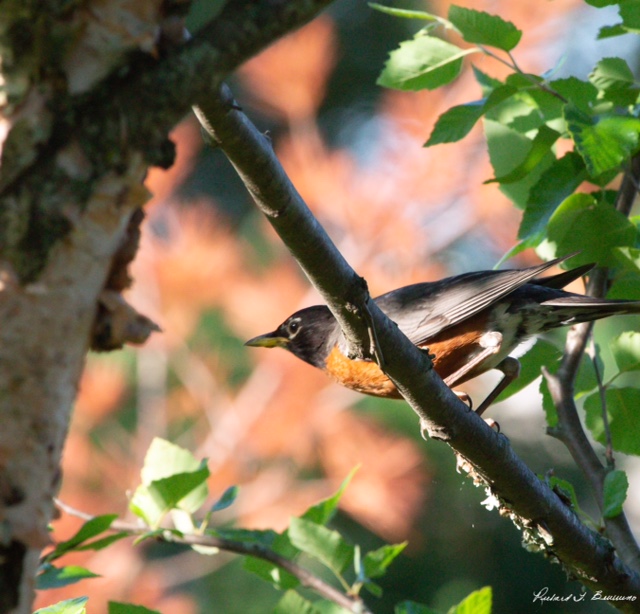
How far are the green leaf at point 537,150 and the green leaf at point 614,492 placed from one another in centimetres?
77

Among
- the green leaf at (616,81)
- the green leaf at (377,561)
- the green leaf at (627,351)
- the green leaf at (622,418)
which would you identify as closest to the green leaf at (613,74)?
the green leaf at (616,81)

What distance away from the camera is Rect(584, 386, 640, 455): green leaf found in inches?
81.0

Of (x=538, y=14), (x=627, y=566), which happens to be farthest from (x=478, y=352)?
(x=538, y=14)

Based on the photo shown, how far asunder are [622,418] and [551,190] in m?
0.64

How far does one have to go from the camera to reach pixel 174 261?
423 cm

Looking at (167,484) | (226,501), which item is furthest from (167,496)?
(226,501)

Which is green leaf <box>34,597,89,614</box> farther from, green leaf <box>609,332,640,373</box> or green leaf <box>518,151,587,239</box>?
green leaf <box>609,332,640,373</box>

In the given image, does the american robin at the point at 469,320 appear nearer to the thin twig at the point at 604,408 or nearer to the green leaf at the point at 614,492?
the thin twig at the point at 604,408

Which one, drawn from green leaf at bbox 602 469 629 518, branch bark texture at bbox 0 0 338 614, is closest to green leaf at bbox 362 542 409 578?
green leaf at bbox 602 469 629 518

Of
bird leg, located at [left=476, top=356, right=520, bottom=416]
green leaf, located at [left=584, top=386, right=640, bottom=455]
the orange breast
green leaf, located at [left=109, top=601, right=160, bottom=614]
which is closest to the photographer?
green leaf, located at [left=109, top=601, right=160, bottom=614]

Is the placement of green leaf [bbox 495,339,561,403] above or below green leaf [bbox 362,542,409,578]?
above

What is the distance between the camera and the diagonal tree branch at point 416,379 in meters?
1.25

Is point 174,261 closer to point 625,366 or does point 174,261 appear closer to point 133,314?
point 625,366

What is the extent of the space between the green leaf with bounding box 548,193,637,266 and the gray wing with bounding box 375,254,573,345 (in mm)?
752
